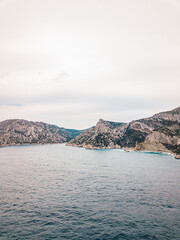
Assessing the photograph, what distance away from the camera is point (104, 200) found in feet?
177

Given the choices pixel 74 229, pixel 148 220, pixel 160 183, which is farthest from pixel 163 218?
pixel 160 183

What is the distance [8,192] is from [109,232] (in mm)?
42645

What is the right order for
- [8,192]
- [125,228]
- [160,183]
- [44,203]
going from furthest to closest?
[160,183], [8,192], [44,203], [125,228]

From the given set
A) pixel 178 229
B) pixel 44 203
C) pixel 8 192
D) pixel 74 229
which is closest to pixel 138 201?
pixel 178 229

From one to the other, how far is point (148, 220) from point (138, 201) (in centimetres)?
1211

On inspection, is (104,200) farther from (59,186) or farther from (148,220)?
(59,186)

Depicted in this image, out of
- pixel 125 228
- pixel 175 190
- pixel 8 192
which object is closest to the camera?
pixel 125 228

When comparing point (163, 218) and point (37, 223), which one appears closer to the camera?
point (37, 223)

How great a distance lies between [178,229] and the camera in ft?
122

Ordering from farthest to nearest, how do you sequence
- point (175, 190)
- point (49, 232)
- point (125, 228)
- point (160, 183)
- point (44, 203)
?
point (160, 183) → point (175, 190) → point (44, 203) → point (125, 228) → point (49, 232)

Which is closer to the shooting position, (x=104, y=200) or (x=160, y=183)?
(x=104, y=200)

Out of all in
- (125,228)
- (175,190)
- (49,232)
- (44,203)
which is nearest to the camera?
(49,232)

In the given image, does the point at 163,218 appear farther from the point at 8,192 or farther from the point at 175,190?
the point at 8,192

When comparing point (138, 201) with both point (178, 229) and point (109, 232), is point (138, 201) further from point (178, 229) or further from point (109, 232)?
point (109, 232)
